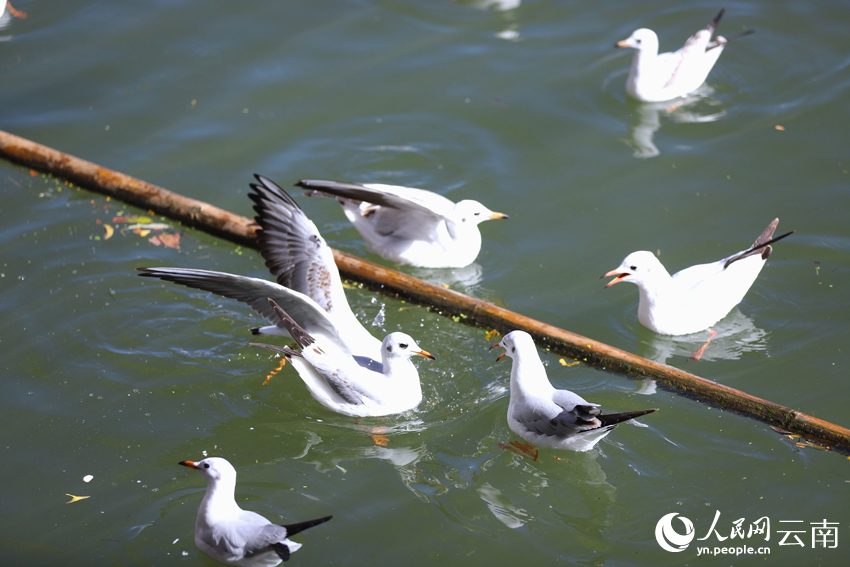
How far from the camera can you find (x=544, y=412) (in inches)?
201

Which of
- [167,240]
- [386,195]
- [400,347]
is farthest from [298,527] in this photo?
[167,240]

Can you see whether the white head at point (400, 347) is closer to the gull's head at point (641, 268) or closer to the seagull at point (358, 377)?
the seagull at point (358, 377)

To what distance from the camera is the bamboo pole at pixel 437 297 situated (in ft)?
16.8

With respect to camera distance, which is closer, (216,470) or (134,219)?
(216,470)

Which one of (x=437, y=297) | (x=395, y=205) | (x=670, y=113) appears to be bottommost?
(x=437, y=297)

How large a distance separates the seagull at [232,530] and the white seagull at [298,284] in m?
1.27

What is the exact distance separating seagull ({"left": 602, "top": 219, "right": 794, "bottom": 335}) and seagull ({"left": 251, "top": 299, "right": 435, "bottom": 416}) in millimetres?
1955

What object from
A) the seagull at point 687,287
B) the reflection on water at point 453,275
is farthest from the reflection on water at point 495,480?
the reflection on water at point 453,275

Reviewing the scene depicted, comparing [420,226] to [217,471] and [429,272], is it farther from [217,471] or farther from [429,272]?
[217,471]

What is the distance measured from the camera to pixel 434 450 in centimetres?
545

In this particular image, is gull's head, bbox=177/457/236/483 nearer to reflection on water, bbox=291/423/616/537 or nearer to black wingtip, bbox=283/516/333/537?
black wingtip, bbox=283/516/333/537

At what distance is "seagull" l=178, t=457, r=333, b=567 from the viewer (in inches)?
170

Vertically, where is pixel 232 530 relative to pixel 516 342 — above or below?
below

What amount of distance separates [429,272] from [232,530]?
3763 millimetres
